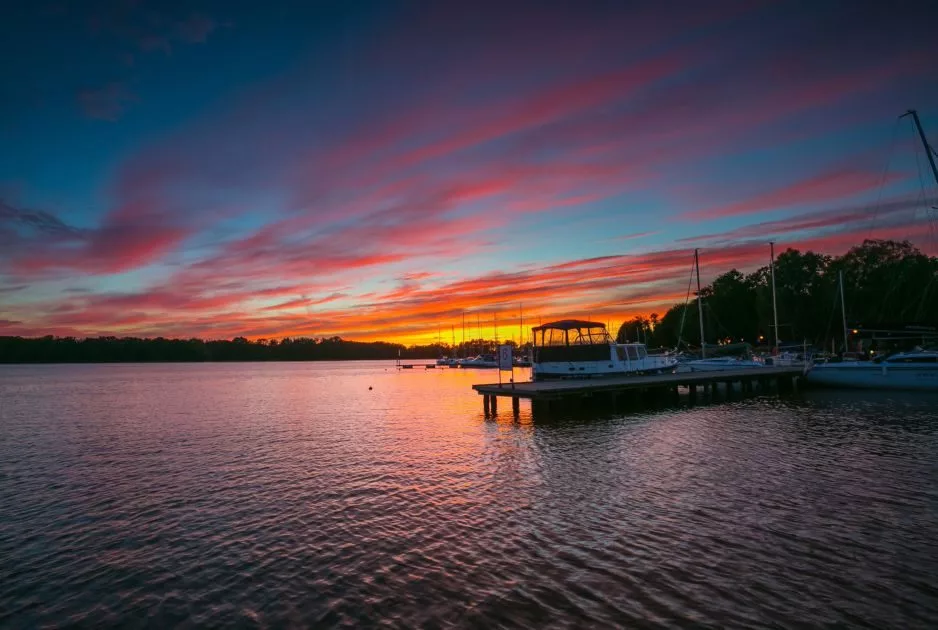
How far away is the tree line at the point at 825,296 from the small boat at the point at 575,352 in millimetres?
31247

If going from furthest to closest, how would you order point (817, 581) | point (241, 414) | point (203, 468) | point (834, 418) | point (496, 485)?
point (241, 414) → point (834, 418) → point (203, 468) → point (496, 485) → point (817, 581)

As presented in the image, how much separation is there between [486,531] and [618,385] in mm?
25103

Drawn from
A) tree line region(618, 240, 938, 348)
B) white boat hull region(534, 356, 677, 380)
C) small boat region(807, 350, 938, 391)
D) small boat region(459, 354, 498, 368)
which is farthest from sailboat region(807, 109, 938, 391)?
small boat region(459, 354, 498, 368)

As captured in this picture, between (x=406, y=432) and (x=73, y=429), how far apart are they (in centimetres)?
2031

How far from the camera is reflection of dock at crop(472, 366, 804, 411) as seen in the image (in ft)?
105

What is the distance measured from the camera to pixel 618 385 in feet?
115

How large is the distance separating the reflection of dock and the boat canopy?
3546mm

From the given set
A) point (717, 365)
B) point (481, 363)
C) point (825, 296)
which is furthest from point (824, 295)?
point (481, 363)

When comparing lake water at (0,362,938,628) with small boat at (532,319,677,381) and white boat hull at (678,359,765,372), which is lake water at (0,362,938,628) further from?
white boat hull at (678,359,765,372)

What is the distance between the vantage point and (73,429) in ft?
102

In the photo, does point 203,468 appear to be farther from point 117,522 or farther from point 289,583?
point 289,583

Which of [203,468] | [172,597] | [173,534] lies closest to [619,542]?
[172,597]

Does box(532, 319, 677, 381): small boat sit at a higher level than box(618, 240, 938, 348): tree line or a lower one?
lower

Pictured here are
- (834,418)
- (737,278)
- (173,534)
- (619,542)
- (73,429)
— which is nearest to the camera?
(619,542)
